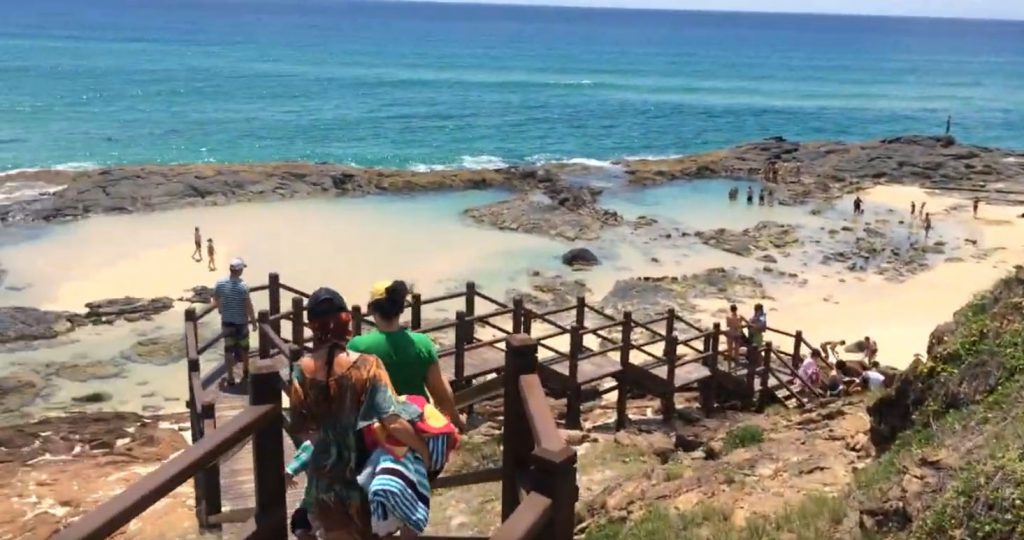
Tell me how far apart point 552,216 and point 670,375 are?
18575mm

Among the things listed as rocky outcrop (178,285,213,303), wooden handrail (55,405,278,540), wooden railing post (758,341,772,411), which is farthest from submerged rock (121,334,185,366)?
wooden handrail (55,405,278,540)

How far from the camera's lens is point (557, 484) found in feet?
9.49

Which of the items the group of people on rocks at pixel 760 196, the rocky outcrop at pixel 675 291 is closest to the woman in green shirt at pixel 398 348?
the rocky outcrop at pixel 675 291

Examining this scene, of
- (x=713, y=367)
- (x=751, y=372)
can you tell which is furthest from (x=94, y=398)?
(x=751, y=372)

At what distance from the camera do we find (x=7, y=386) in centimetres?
1623

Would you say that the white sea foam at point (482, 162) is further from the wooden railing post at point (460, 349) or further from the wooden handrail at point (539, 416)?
the wooden handrail at point (539, 416)

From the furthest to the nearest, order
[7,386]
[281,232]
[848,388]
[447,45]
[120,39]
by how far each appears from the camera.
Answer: [447,45], [120,39], [281,232], [7,386], [848,388]

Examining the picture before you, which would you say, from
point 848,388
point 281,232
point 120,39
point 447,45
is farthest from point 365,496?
point 447,45

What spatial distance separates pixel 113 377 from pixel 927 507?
15780 mm

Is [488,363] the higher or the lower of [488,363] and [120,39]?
the lower

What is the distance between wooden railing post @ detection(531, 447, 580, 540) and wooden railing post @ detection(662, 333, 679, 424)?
33.7ft

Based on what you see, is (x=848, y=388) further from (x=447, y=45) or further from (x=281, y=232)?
(x=447, y=45)

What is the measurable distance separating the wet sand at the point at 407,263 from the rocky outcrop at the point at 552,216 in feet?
2.64

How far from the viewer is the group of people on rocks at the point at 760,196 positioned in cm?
3569
